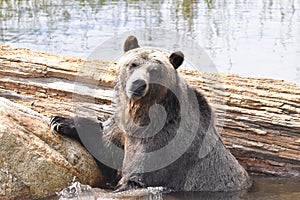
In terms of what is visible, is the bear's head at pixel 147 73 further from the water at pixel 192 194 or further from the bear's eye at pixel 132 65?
the water at pixel 192 194

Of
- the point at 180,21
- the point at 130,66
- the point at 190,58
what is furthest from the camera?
the point at 180,21

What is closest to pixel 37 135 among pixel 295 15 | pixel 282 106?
pixel 282 106

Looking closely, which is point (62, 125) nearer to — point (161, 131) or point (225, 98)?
point (161, 131)

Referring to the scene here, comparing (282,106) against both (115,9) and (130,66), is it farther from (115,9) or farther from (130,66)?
(115,9)

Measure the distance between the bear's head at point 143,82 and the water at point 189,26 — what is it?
4.42m

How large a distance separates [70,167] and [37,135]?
0.46 meters

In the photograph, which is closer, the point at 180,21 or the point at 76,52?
the point at 76,52

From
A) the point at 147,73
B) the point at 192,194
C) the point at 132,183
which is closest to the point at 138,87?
the point at 147,73

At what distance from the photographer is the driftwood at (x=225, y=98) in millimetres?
7914

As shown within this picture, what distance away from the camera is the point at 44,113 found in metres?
8.34

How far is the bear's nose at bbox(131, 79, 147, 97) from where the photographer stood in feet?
21.5

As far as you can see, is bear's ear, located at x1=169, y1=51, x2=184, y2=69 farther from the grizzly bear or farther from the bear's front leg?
the bear's front leg

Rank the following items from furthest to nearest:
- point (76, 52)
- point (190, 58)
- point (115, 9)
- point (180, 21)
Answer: point (115, 9) → point (180, 21) → point (76, 52) → point (190, 58)

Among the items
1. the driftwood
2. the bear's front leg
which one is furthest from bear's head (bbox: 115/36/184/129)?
the driftwood
